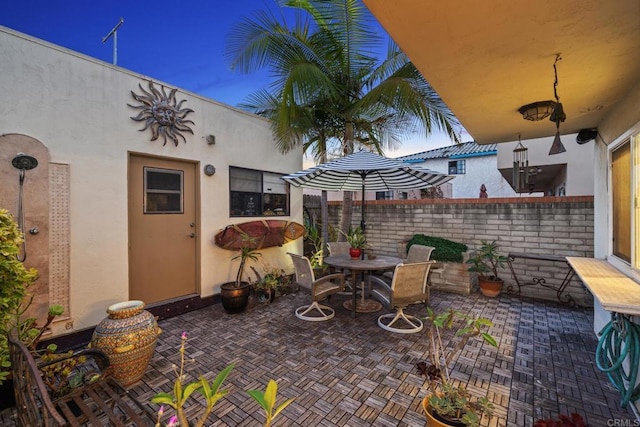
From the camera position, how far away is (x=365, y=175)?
5023mm

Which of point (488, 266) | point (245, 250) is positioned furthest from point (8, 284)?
point (488, 266)

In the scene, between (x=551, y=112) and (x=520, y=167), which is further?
(x=520, y=167)

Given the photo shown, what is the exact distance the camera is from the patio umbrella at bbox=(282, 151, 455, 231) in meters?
4.11

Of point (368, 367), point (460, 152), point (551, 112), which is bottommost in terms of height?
point (368, 367)

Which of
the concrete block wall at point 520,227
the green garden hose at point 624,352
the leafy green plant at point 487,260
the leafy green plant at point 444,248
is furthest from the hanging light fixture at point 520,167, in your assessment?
the green garden hose at point 624,352

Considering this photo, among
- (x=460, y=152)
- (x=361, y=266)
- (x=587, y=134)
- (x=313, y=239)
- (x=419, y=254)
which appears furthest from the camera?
(x=460, y=152)

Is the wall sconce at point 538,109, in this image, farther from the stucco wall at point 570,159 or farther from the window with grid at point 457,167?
the window with grid at point 457,167

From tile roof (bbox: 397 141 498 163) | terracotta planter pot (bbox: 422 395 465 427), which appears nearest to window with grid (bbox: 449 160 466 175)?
tile roof (bbox: 397 141 498 163)

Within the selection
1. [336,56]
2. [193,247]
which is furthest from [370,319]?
[336,56]

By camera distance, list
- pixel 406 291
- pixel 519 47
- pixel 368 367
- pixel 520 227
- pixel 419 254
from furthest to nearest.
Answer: pixel 520 227 < pixel 419 254 < pixel 406 291 < pixel 368 367 < pixel 519 47

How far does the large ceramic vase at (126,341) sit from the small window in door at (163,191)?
75.0 inches

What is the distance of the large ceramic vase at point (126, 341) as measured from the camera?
8.25ft

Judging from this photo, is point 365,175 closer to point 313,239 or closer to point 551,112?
point 313,239

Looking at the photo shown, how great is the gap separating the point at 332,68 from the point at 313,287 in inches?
164
